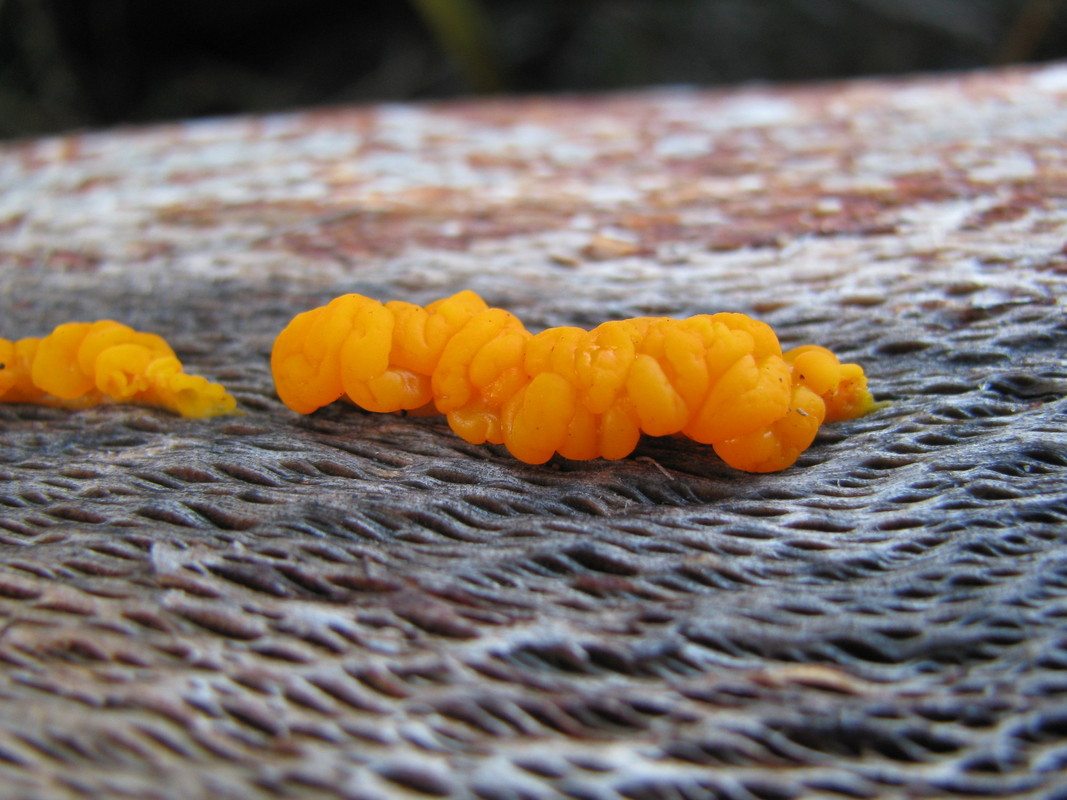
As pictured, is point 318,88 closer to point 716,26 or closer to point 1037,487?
point 716,26

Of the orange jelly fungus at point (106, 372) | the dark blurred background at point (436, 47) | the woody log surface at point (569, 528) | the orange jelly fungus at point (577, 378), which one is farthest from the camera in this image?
the dark blurred background at point (436, 47)

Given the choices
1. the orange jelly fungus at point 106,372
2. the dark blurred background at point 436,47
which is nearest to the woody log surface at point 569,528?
the orange jelly fungus at point 106,372

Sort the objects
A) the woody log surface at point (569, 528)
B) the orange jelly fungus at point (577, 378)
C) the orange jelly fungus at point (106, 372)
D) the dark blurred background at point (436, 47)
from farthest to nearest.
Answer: the dark blurred background at point (436, 47), the orange jelly fungus at point (106, 372), the orange jelly fungus at point (577, 378), the woody log surface at point (569, 528)

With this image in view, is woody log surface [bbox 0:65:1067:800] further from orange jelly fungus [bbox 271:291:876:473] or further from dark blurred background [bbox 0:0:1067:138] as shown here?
dark blurred background [bbox 0:0:1067:138]

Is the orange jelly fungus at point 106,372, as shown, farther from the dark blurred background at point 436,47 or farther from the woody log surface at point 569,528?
the dark blurred background at point 436,47

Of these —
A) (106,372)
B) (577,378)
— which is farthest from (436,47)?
(577,378)

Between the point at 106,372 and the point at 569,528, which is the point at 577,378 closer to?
the point at 569,528

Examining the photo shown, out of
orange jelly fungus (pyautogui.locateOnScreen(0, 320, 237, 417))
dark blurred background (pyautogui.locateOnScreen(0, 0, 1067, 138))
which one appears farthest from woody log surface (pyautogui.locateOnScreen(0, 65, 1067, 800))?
dark blurred background (pyautogui.locateOnScreen(0, 0, 1067, 138))
